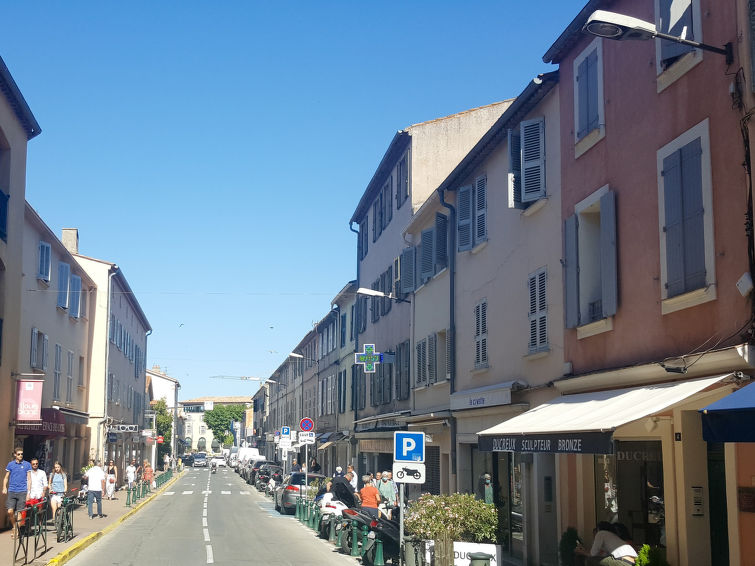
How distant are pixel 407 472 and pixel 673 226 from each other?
628cm

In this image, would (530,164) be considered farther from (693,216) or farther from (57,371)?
(57,371)

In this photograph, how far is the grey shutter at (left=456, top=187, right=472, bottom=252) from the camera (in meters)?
21.0

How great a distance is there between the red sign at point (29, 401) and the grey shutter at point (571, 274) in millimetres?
14264

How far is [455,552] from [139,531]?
1398 centimetres

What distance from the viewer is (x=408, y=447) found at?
15.1 m

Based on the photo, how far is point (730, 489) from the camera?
9.73m

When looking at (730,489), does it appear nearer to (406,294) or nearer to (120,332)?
(406,294)

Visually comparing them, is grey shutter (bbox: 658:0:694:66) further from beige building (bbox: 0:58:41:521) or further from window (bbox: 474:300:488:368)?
beige building (bbox: 0:58:41:521)

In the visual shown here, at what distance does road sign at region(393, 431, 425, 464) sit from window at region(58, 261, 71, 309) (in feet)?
64.9

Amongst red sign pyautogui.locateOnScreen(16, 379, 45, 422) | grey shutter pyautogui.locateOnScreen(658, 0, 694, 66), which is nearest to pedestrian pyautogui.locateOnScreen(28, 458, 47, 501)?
red sign pyautogui.locateOnScreen(16, 379, 45, 422)

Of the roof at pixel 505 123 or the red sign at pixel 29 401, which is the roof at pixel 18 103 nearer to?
the red sign at pixel 29 401

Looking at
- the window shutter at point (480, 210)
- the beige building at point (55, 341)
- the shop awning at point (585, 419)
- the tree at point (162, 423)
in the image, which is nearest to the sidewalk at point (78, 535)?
the beige building at point (55, 341)

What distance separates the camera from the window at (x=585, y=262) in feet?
45.5

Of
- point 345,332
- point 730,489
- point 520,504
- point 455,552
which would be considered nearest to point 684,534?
point 730,489
